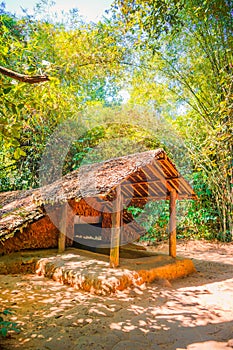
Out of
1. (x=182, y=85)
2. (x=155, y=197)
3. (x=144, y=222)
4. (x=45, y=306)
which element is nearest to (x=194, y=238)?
(x=144, y=222)

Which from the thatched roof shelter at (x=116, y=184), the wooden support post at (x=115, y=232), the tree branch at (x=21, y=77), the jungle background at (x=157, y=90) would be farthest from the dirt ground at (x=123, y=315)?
the jungle background at (x=157, y=90)

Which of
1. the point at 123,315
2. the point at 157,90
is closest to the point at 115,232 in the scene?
the point at 123,315

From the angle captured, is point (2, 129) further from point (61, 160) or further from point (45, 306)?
point (61, 160)

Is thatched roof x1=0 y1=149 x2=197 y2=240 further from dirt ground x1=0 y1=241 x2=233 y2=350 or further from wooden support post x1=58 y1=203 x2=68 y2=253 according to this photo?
dirt ground x1=0 y1=241 x2=233 y2=350

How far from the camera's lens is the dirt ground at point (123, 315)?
2600 millimetres

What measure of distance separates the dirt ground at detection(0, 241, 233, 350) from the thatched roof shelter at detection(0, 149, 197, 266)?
137cm

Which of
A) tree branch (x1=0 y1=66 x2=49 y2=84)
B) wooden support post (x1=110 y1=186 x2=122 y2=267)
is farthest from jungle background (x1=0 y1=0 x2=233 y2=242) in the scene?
tree branch (x1=0 y1=66 x2=49 y2=84)

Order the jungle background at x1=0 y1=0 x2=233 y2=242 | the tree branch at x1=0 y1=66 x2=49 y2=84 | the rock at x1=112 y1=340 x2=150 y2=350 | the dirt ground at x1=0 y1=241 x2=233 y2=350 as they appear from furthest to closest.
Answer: the jungle background at x1=0 y1=0 x2=233 y2=242 → the dirt ground at x1=0 y1=241 x2=233 y2=350 → the rock at x1=112 y1=340 x2=150 y2=350 → the tree branch at x1=0 y1=66 x2=49 y2=84

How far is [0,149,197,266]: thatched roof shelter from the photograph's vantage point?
4797mm

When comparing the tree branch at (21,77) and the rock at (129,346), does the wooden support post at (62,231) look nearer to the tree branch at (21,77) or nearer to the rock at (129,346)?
the rock at (129,346)

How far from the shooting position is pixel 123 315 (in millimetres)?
3312

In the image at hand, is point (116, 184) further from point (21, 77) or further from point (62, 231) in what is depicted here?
point (21, 77)

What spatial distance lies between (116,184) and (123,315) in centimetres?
203

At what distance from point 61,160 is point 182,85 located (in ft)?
20.1
